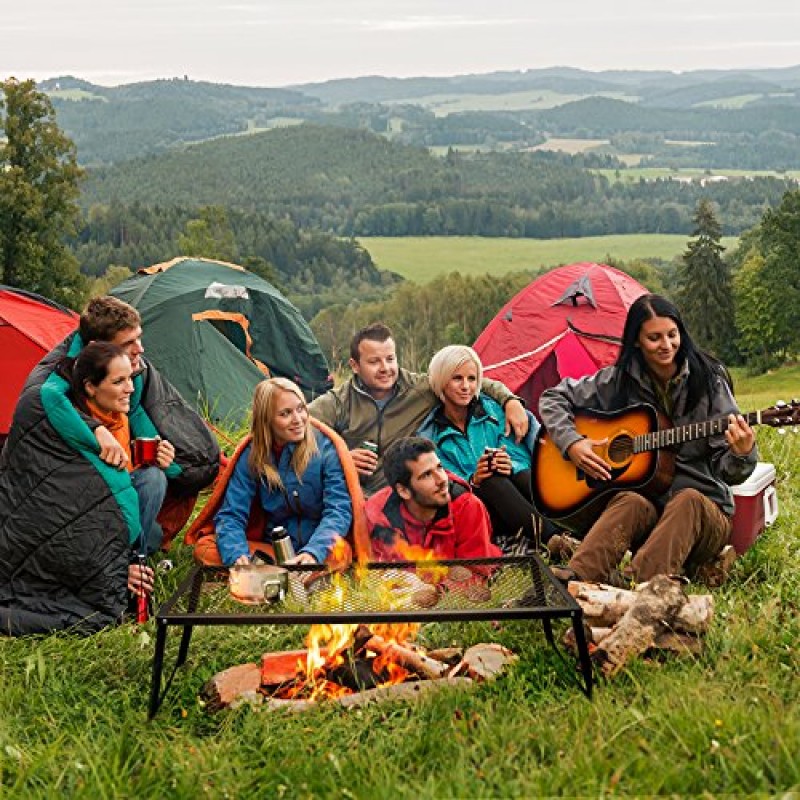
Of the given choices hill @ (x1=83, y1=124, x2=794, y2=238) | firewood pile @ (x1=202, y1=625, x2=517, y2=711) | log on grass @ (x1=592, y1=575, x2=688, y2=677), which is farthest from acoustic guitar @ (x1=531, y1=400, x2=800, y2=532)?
hill @ (x1=83, y1=124, x2=794, y2=238)

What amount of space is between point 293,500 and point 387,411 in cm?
79

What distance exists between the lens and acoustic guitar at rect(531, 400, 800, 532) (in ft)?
14.2

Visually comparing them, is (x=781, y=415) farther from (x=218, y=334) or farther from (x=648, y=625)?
(x=218, y=334)

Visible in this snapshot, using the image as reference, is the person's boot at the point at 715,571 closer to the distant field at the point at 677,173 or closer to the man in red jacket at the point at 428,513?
the man in red jacket at the point at 428,513

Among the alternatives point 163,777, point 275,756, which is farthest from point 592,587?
point 163,777

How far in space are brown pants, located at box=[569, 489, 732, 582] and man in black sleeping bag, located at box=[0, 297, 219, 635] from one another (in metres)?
1.77

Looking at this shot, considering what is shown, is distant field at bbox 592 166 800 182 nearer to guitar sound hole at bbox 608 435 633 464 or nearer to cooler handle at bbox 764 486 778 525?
cooler handle at bbox 764 486 778 525

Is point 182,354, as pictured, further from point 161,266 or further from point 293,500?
point 293,500

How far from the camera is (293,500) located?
4637mm

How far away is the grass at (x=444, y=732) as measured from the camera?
9.02ft

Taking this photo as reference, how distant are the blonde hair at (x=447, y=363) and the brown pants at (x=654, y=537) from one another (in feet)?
3.35

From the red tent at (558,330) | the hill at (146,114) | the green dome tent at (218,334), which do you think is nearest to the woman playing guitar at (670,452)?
the red tent at (558,330)

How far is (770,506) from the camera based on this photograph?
488 centimetres

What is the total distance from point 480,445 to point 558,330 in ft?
11.5
